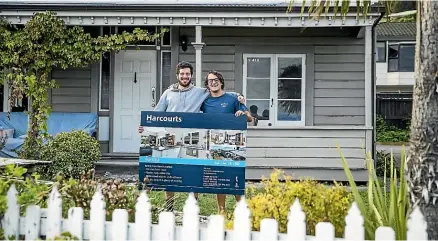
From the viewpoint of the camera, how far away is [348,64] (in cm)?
1212

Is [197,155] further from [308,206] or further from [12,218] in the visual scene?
[12,218]

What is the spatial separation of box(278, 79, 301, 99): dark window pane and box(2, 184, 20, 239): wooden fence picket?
878cm

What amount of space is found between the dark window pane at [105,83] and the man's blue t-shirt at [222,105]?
22.2ft

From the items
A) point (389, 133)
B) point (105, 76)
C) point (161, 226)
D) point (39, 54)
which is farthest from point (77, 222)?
point (389, 133)

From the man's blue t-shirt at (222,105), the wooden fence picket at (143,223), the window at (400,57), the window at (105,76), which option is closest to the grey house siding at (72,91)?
the window at (105,76)

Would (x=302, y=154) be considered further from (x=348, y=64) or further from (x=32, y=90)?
(x=32, y=90)

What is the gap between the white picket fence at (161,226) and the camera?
11.6ft

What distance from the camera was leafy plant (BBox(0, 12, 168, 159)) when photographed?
35.0 feet

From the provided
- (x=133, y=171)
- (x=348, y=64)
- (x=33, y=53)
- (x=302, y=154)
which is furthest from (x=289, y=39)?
(x=33, y=53)

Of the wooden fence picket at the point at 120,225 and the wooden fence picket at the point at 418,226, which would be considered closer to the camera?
the wooden fence picket at the point at 418,226

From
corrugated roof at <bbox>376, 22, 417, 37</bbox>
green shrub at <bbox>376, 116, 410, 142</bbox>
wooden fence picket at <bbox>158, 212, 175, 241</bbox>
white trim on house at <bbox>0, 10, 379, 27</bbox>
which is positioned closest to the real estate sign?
wooden fence picket at <bbox>158, 212, 175, 241</bbox>

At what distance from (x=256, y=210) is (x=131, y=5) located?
7.65 metres

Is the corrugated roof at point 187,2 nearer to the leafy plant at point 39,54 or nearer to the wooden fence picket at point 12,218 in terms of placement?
the leafy plant at point 39,54

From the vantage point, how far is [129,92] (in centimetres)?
1242
